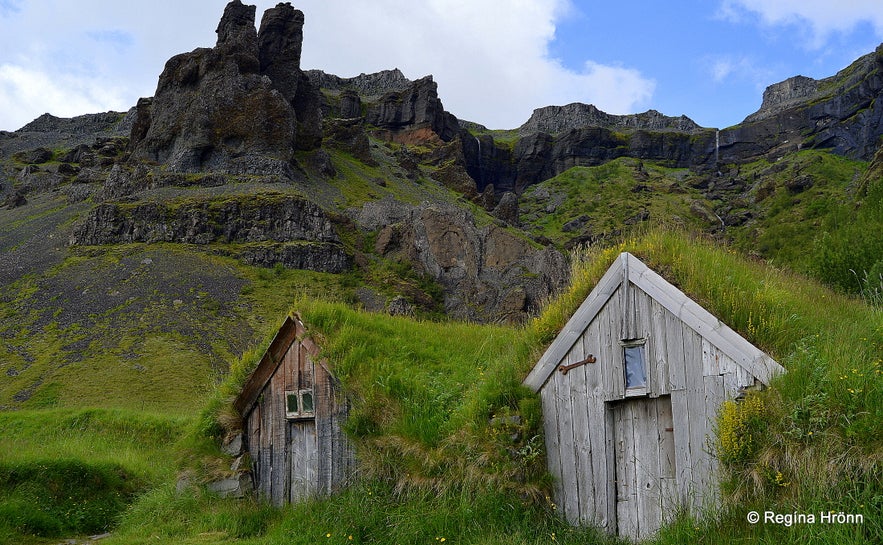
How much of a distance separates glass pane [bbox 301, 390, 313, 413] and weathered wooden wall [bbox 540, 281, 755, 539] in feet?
16.2

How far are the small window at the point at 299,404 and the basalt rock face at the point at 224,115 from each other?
84.2m

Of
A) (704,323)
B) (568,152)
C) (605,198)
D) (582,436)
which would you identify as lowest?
(582,436)

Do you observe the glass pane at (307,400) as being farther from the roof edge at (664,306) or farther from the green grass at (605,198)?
the green grass at (605,198)

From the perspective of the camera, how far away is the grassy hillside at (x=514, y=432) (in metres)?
7.50

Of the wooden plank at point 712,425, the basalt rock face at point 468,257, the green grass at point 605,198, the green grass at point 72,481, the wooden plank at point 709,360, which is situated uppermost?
the green grass at point 605,198

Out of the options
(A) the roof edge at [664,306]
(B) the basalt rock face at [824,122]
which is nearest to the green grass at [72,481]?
(A) the roof edge at [664,306]

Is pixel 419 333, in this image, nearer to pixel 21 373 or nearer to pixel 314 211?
pixel 21 373

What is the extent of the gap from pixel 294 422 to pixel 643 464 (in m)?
7.26

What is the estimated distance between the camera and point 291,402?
13.6 m

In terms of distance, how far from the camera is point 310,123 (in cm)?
11481

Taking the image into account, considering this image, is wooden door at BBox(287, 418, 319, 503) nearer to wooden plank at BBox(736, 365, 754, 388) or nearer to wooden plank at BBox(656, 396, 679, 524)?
wooden plank at BBox(656, 396, 679, 524)

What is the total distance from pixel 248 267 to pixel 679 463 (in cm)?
6694

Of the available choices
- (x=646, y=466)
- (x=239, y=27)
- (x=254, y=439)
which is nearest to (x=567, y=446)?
(x=646, y=466)

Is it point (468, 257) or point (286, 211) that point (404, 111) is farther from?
point (286, 211)
